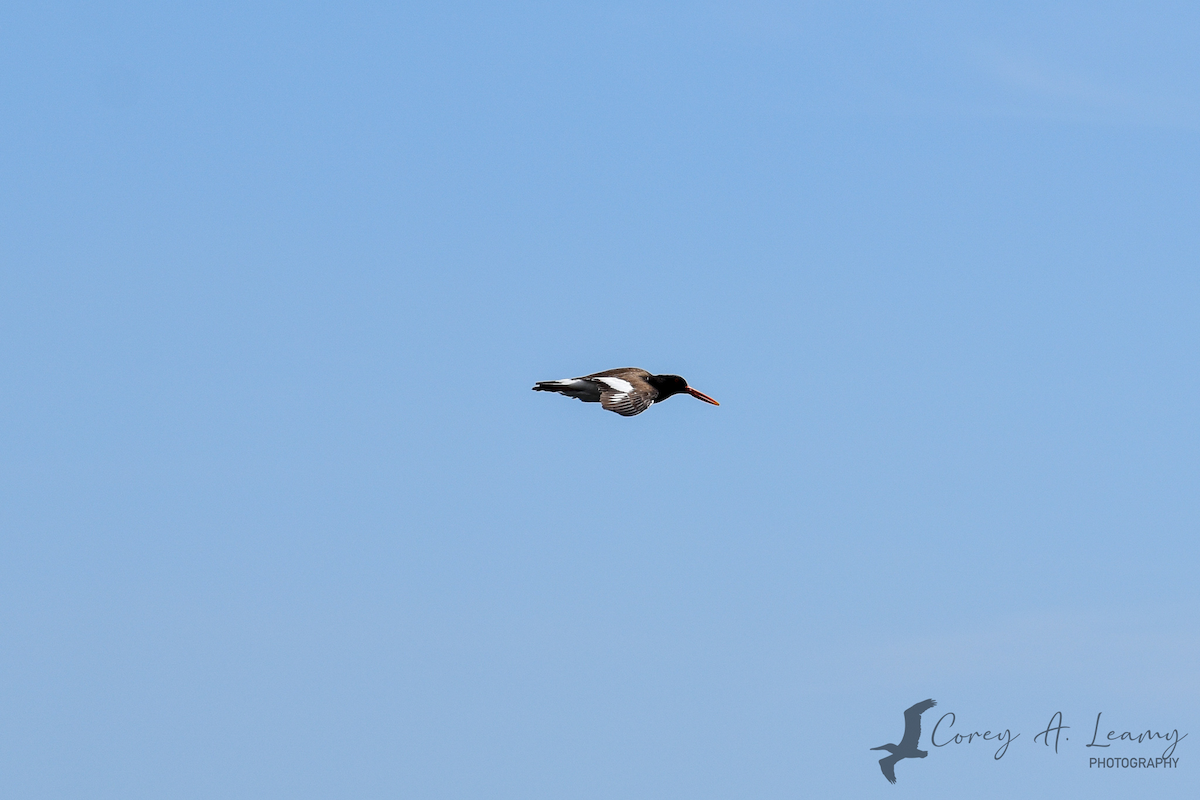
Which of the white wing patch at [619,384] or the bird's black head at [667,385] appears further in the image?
the bird's black head at [667,385]

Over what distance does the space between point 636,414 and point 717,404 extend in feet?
27.8

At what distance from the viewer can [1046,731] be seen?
64.6 meters

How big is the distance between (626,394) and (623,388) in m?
1.08

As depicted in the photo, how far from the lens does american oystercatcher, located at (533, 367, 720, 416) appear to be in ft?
180

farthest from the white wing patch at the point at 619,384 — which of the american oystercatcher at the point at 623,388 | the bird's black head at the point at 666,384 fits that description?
the bird's black head at the point at 666,384

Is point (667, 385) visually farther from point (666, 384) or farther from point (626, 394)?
point (626, 394)

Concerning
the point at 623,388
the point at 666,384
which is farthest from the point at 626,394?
the point at 666,384

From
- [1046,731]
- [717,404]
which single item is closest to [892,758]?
[1046,731]

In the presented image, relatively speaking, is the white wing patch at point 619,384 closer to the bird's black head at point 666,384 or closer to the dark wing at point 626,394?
the dark wing at point 626,394

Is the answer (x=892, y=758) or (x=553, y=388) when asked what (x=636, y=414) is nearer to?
(x=553, y=388)

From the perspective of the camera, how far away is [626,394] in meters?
56.0

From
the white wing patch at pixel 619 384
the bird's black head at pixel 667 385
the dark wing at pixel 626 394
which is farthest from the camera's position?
the bird's black head at pixel 667 385

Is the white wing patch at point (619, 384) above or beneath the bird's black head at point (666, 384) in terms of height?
beneath

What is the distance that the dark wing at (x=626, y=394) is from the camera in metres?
54.5
